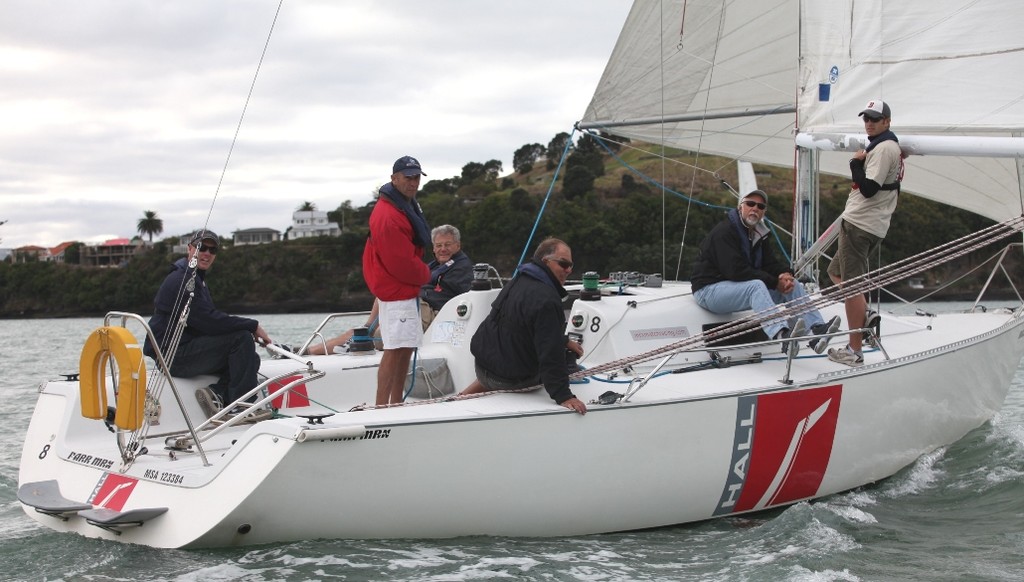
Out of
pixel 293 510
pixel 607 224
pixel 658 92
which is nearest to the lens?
pixel 293 510

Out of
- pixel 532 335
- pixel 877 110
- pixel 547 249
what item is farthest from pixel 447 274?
pixel 877 110

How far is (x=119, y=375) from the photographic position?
520 cm

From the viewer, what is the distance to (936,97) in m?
7.28

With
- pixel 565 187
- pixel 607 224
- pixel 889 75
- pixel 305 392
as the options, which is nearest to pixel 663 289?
pixel 889 75

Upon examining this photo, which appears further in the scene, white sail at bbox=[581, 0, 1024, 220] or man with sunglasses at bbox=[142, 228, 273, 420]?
white sail at bbox=[581, 0, 1024, 220]

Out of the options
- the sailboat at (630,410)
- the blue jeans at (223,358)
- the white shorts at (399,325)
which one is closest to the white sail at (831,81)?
the sailboat at (630,410)

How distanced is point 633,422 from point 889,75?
3.50m

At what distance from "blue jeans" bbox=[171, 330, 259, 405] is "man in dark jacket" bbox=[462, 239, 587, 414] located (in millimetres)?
1534

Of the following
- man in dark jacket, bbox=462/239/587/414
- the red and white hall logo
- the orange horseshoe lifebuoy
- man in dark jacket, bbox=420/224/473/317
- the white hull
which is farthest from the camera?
man in dark jacket, bbox=420/224/473/317

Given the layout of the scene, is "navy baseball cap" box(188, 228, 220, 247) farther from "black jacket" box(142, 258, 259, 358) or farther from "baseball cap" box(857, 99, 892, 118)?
"baseball cap" box(857, 99, 892, 118)

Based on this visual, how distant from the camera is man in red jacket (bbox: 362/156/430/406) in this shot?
6.30 m

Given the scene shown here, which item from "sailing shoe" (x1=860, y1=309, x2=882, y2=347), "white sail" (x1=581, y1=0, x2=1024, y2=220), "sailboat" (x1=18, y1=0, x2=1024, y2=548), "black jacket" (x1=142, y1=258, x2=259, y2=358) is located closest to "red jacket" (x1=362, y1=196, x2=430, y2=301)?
"sailboat" (x1=18, y1=0, x2=1024, y2=548)

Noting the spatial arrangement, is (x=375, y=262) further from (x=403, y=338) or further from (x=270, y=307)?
(x=270, y=307)

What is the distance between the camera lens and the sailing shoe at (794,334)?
6.23m
